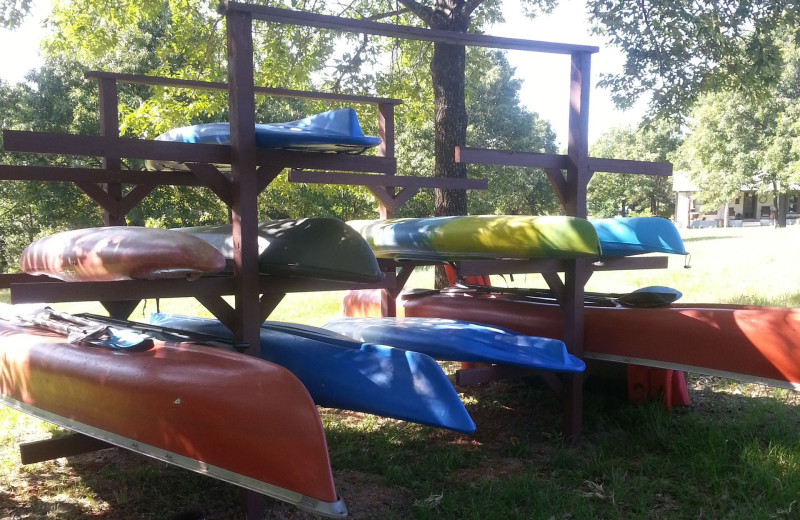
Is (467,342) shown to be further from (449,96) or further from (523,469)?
(449,96)

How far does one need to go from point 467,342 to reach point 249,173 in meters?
2.02

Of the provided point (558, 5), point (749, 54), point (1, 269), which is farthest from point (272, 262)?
point (1, 269)

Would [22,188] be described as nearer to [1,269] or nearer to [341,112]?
[1,269]

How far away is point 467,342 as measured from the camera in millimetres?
4848

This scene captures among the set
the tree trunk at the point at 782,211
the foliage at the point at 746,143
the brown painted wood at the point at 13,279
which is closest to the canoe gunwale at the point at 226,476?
the brown painted wood at the point at 13,279

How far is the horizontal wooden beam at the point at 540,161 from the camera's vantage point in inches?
187

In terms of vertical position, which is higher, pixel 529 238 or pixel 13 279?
pixel 529 238

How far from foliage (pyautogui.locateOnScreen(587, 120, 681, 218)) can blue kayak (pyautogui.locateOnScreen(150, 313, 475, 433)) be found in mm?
46986

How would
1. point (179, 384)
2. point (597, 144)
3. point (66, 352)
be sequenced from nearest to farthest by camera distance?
point (179, 384) < point (66, 352) < point (597, 144)

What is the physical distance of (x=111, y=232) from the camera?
390cm

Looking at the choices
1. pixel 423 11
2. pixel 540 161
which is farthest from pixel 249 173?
pixel 423 11

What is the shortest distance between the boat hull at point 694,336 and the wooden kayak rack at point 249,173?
28cm

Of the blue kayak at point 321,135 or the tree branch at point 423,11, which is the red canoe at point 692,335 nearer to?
the blue kayak at point 321,135

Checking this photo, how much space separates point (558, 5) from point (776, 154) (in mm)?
29258
